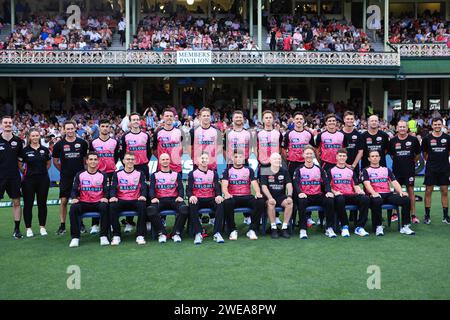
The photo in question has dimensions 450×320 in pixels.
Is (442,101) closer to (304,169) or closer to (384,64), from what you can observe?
(384,64)

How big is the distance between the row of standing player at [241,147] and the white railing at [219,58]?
51.5ft

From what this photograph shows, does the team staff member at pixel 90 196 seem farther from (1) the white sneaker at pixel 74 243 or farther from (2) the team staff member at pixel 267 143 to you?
(2) the team staff member at pixel 267 143

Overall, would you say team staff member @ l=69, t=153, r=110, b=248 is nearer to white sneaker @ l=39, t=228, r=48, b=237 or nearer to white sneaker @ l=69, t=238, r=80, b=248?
white sneaker @ l=69, t=238, r=80, b=248

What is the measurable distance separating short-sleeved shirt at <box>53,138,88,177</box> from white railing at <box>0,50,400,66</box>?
16.3m

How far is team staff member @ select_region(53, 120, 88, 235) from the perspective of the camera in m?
10.9

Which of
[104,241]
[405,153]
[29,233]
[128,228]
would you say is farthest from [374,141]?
[29,233]

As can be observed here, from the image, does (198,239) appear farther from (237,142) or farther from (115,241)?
(237,142)

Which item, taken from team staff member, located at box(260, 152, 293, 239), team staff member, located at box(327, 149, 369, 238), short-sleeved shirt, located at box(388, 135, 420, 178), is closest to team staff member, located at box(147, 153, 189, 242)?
team staff member, located at box(260, 152, 293, 239)

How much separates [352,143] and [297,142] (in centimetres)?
110

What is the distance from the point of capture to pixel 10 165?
35.0ft

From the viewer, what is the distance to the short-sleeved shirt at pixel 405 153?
11.5m

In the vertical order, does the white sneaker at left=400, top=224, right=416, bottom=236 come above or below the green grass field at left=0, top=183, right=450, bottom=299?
above

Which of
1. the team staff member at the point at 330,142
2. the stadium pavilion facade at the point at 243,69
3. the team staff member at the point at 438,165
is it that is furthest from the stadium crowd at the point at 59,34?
the team staff member at the point at 438,165
